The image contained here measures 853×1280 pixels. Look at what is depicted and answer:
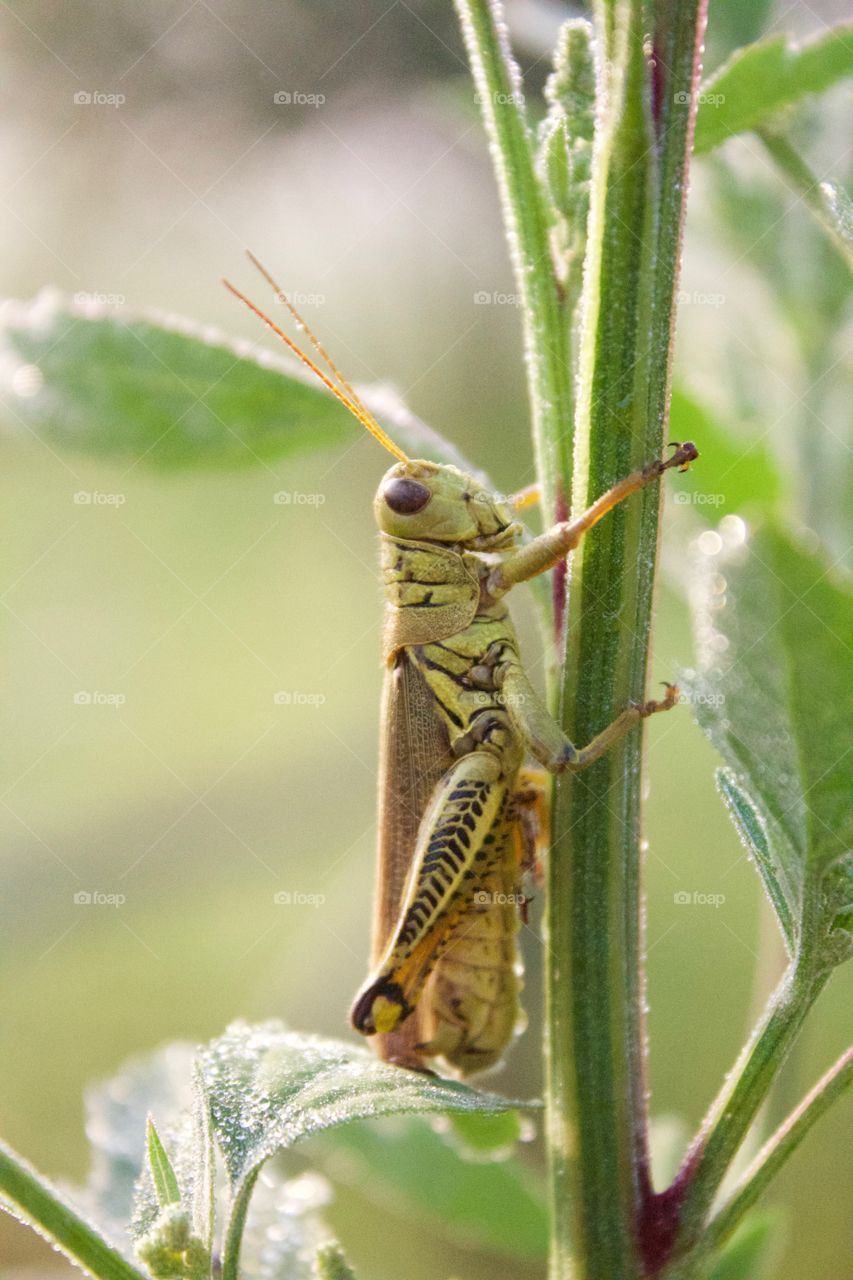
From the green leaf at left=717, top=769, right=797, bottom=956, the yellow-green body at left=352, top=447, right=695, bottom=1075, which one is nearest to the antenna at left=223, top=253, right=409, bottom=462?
the yellow-green body at left=352, top=447, right=695, bottom=1075

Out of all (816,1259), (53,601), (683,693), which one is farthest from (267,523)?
(683,693)

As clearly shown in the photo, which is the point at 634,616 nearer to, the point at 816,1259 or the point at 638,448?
the point at 638,448

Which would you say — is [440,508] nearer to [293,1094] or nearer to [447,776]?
[447,776]

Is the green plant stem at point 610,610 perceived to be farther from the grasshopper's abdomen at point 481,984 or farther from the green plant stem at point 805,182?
the grasshopper's abdomen at point 481,984

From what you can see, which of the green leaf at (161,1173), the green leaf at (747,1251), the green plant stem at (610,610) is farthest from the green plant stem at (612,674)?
the green leaf at (747,1251)

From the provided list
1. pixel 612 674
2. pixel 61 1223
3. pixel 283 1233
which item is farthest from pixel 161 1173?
pixel 612 674
